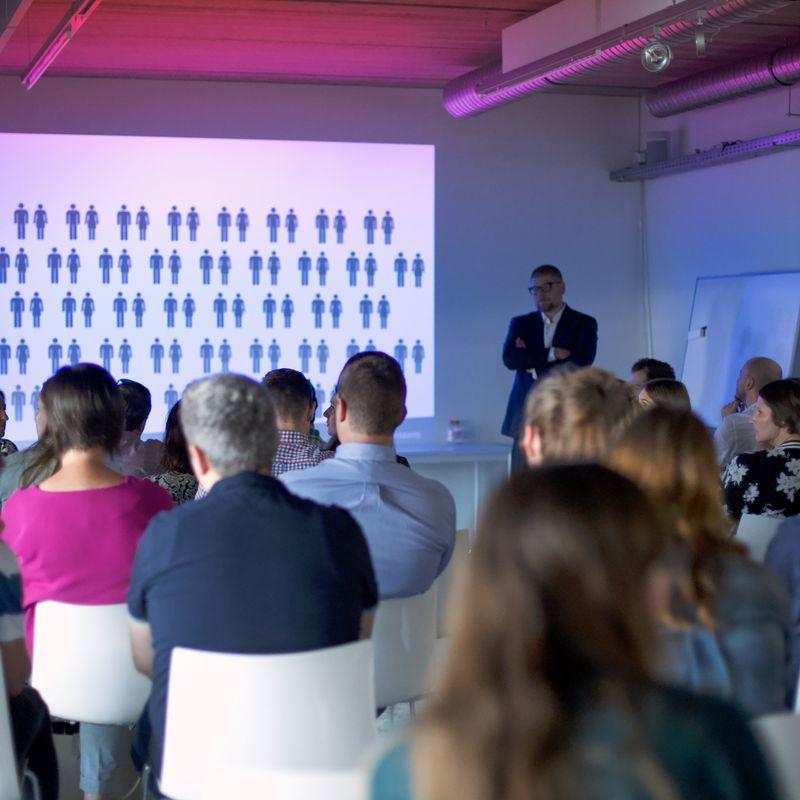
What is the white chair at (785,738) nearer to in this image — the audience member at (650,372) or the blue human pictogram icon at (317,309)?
the audience member at (650,372)

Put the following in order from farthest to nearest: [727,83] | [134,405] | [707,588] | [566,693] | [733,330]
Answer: [733,330] → [727,83] → [134,405] → [707,588] → [566,693]

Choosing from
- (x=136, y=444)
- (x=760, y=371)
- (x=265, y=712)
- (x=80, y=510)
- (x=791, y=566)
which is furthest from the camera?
(x=760, y=371)

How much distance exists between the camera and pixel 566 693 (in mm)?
1200

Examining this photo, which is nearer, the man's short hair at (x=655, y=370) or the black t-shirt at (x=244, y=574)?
the black t-shirt at (x=244, y=574)

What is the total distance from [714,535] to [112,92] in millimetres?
8228

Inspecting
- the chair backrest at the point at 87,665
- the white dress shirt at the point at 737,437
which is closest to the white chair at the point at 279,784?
the chair backrest at the point at 87,665

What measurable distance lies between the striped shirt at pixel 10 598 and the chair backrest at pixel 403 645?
1050mm

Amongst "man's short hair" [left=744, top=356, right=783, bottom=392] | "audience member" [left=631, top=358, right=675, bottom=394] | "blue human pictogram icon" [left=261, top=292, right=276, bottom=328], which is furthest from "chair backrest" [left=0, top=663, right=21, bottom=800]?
"blue human pictogram icon" [left=261, top=292, right=276, bottom=328]

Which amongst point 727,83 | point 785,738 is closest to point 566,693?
point 785,738

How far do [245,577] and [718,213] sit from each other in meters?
7.91

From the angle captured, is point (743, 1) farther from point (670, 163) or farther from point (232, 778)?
point (232, 778)

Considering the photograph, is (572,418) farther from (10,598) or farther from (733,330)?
(733,330)

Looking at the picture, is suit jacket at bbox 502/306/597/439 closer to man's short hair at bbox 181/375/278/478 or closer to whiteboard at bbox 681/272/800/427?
whiteboard at bbox 681/272/800/427

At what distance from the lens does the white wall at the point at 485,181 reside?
9688mm
